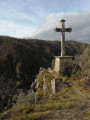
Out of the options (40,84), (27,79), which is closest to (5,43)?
(27,79)

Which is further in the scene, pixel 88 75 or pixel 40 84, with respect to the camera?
pixel 40 84

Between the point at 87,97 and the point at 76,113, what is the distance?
1588 mm

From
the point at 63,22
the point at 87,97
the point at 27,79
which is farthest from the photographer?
the point at 27,79

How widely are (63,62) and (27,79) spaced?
3324 centimetres

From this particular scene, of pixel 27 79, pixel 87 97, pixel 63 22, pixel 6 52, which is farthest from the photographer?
pixel 6 52

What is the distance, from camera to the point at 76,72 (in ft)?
26.2

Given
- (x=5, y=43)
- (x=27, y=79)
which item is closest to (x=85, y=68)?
(x=27, y=79)

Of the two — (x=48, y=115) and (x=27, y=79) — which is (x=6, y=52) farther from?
(x=48, y=115)

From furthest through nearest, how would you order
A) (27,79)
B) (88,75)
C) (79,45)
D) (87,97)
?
(79,45) < (27,79) < (88,75) < (87,97)

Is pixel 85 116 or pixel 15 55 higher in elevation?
pixel 15 55

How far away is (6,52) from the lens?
49219 mm

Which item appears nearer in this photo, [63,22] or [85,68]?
[85,68]

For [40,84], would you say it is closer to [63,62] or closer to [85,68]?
[63,62]

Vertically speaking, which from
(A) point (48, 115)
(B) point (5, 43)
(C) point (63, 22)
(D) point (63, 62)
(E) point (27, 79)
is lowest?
(E) point (27, 79)
